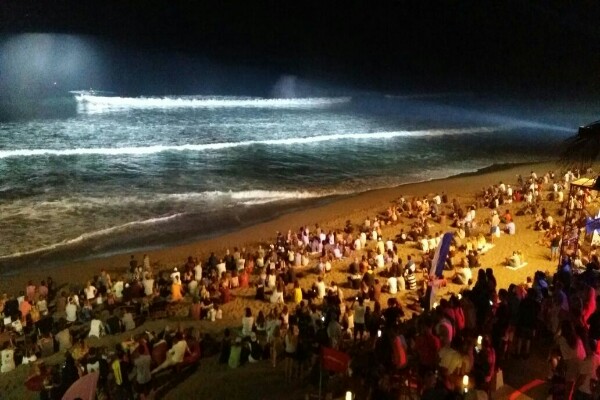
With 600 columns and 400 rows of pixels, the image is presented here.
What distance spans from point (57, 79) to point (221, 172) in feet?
282

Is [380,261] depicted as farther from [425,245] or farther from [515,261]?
[515,261]

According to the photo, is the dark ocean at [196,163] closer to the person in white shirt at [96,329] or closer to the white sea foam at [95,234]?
the white sea foam at [95,234]

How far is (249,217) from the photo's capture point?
964 inches

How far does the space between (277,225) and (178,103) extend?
62206 mm

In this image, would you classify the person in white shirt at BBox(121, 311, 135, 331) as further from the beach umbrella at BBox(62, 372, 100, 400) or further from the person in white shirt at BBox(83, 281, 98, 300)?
the beach umbrella at BBox(62, 372, 100, 400)

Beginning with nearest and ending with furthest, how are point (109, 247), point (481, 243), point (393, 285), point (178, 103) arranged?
point (393, 285) → point (481, 243) → point (109, 247) → point (178, 103)

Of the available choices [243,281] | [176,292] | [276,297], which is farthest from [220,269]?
[276,297]

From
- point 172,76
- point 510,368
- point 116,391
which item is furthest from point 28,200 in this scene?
point 172,76

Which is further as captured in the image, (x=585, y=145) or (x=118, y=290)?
(x=118, y=290)

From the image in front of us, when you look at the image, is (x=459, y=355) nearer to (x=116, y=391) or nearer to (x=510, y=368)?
(x=510, y=368)

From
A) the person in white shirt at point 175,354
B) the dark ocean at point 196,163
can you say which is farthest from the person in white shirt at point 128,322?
the dark ocean at point 196,163

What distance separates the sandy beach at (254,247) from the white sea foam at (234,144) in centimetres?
1961

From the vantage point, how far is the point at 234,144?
4638 cm

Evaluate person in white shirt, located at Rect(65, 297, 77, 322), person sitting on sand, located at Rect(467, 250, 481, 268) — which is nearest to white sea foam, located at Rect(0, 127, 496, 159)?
person in white shirt, located at Rect(65, 297, 77, 322)
